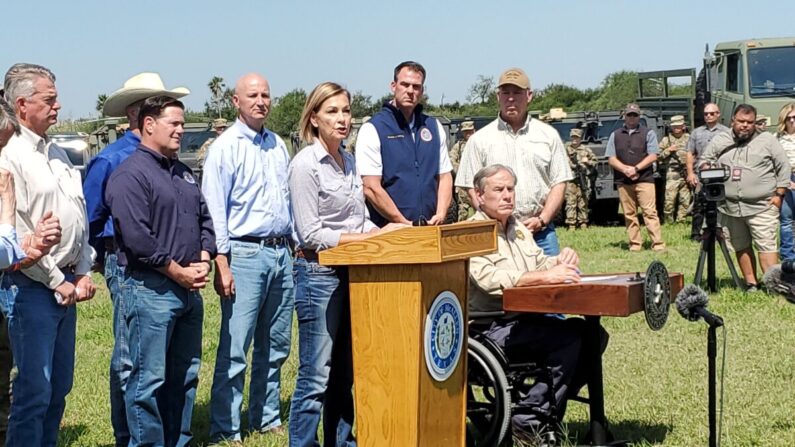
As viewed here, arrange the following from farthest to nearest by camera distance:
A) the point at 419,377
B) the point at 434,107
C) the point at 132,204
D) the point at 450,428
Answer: the point at 434,107, the point at 132,204, the point at 450,428, the point at 419,377

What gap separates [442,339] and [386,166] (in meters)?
1.78

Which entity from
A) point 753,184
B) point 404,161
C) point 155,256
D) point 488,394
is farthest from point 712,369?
point 753,184

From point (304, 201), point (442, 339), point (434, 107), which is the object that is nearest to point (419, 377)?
point (442, 339)

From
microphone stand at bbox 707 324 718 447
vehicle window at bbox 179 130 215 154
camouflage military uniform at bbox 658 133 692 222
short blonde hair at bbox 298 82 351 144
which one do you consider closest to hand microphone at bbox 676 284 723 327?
microphone stand at bbox 707 324 718 447

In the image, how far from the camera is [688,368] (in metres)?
7.37

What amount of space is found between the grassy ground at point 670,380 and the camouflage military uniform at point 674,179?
6751mm

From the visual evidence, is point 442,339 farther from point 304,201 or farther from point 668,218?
point 668,218

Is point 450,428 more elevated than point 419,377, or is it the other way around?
point 419,377

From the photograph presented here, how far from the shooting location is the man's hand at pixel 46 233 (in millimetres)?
4301

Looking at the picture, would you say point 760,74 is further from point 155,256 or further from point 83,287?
point 83,287

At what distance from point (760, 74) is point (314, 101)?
14.6 metres

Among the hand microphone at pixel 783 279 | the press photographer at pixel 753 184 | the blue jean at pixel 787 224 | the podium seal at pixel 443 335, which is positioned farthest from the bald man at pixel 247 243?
the blue jean at pixel 787 224

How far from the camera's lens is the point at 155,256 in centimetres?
494

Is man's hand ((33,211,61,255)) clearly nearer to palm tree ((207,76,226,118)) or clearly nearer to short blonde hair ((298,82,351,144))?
short blonde hair ((298,82,351,144))
